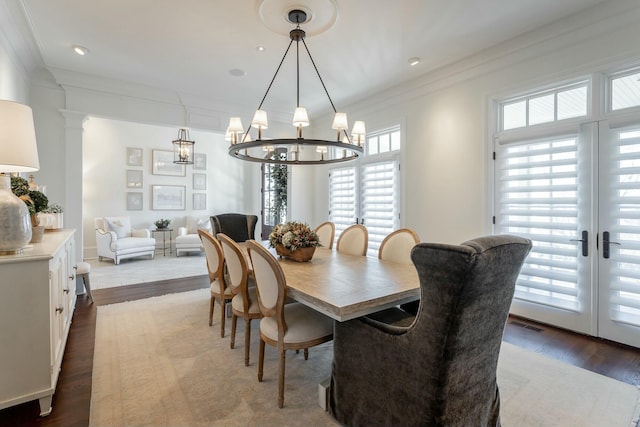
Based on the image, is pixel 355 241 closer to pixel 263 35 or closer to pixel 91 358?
pixel 263 35

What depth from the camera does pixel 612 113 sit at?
2.75 m

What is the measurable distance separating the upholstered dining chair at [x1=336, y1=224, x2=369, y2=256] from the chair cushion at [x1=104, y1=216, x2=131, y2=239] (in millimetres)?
5848

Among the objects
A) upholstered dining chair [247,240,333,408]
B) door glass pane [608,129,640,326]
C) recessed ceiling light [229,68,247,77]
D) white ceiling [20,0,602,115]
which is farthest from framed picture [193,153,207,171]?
door glass pane [608,129,640,326]

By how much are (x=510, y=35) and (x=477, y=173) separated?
1423mm

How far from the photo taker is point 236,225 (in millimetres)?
4547

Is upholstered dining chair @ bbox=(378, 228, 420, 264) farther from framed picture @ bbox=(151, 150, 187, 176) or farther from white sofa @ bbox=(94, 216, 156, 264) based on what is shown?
framed picture @ bbox=(151, 150, 187, 176)

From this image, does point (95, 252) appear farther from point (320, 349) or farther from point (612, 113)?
point (612, 113)

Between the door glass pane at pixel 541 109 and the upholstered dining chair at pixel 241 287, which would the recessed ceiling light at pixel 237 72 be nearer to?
the upholstered dining chair at pixel 241 287

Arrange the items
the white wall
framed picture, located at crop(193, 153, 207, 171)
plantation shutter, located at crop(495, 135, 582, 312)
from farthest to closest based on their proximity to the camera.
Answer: framed picture, located at crop(193, 153, 207, 171)
the white wall
plantation shutter, located at crop(495, 135, 582, 312)

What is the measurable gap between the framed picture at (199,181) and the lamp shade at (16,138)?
22.3 feet

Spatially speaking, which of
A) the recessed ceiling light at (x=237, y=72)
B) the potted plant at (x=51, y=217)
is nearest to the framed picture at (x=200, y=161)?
the recessed ceiling light at (x=237, y=72)

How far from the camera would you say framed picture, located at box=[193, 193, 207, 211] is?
8531 mm

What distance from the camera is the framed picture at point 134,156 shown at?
7673 mm

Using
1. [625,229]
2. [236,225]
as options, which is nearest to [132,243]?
[236,225]
